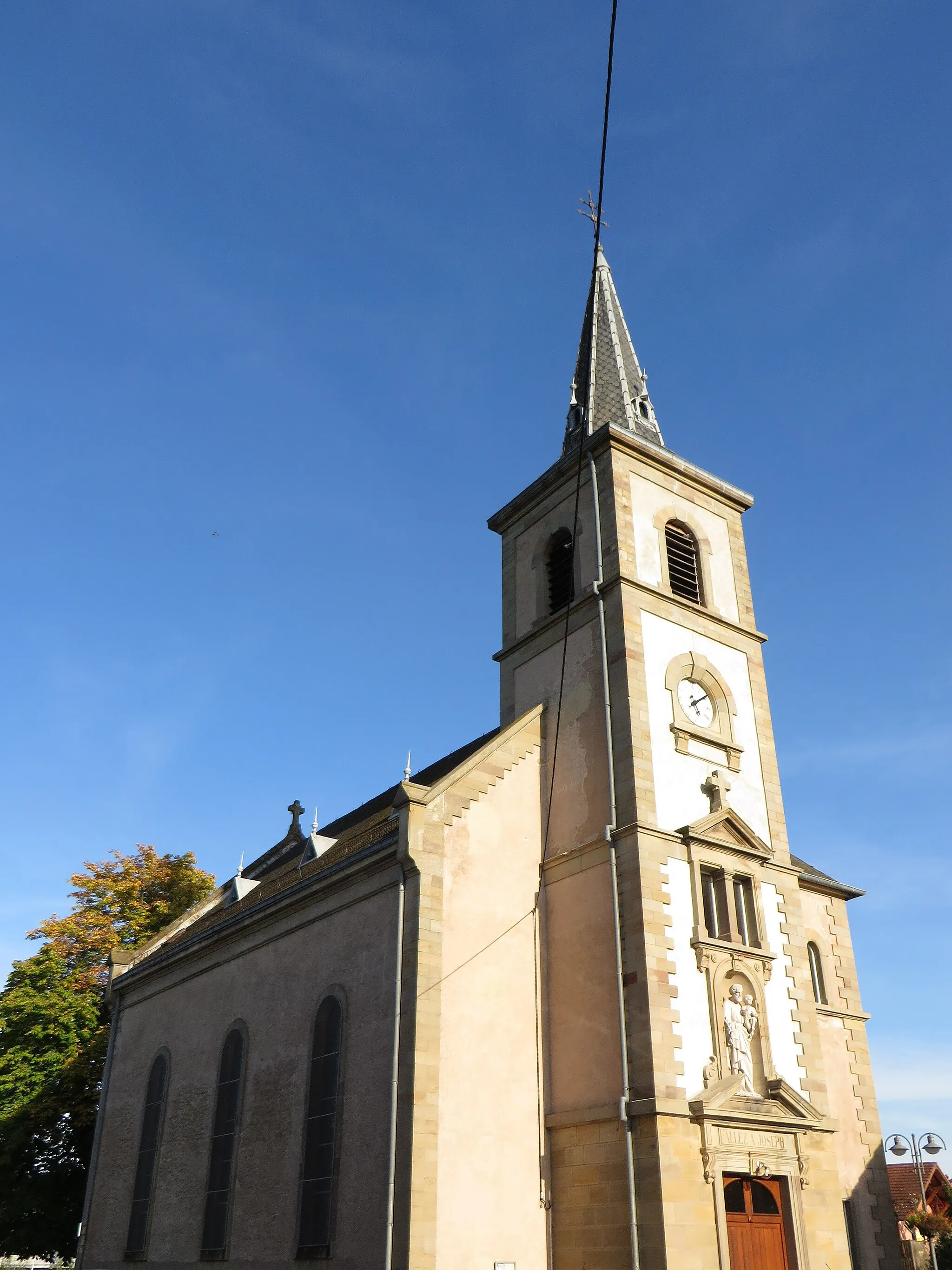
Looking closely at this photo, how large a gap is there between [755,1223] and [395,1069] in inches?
262

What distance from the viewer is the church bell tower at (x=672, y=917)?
1808 cm

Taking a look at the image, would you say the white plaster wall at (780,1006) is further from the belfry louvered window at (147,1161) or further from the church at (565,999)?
the belfry louvered window at (147,1161)

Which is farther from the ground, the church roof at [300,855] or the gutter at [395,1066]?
the church roof at [300,855]

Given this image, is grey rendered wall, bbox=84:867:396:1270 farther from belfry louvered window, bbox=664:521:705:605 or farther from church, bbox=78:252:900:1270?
belfry louvered window, bbox=664:521:705:605

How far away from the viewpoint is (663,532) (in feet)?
83.1

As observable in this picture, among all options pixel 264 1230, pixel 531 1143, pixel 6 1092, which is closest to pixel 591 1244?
pixel 531 1143

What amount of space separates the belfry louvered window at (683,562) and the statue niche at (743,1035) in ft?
28.2

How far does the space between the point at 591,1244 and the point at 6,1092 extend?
21302mm

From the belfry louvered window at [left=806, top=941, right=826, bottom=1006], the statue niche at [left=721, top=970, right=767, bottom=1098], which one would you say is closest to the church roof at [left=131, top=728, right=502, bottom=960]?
the statue niche at [left=721, top=970, right=767, bottom=1098]

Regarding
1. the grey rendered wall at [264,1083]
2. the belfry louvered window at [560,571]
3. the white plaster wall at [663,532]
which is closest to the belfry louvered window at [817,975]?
the white plaster wall at [663,532]

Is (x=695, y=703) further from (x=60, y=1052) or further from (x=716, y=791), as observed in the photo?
(x=60, y=1052)

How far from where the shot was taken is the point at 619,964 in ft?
63.2

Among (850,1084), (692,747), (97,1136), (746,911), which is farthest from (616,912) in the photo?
(97,1136)

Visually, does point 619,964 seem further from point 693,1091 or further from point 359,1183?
point 359,1183
